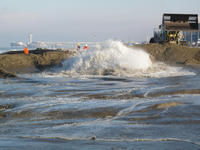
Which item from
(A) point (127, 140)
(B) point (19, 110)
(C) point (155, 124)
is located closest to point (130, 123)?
(C) point (155, 124)

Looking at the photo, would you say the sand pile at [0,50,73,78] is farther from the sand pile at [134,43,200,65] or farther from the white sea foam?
the sand pile at [134,43,200,65]

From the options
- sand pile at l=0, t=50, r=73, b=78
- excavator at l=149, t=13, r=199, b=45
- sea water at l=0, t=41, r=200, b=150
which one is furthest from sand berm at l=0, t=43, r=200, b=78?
sea water at l=0, t=41, r=200, b=150

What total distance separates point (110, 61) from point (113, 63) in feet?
1.44

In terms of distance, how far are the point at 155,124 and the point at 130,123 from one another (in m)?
0.57

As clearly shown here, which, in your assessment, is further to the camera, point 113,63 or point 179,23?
point 179,23

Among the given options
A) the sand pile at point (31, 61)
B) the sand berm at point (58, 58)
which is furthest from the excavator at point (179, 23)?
the sand pile at point (31, 61)

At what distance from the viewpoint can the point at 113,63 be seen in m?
22.0

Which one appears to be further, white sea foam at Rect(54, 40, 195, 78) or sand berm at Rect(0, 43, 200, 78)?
sand berm at Rect(0, 43, 200, 78)

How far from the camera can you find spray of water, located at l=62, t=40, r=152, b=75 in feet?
69.0

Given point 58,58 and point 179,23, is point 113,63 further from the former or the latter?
point 179,23

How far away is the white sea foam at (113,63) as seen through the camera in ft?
67.8

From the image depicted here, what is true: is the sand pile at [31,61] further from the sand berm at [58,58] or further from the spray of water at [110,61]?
the spray of water at [110,61]

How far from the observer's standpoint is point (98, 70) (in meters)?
21.2

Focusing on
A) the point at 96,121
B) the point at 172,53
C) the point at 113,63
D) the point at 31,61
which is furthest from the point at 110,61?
the point at 96,121
